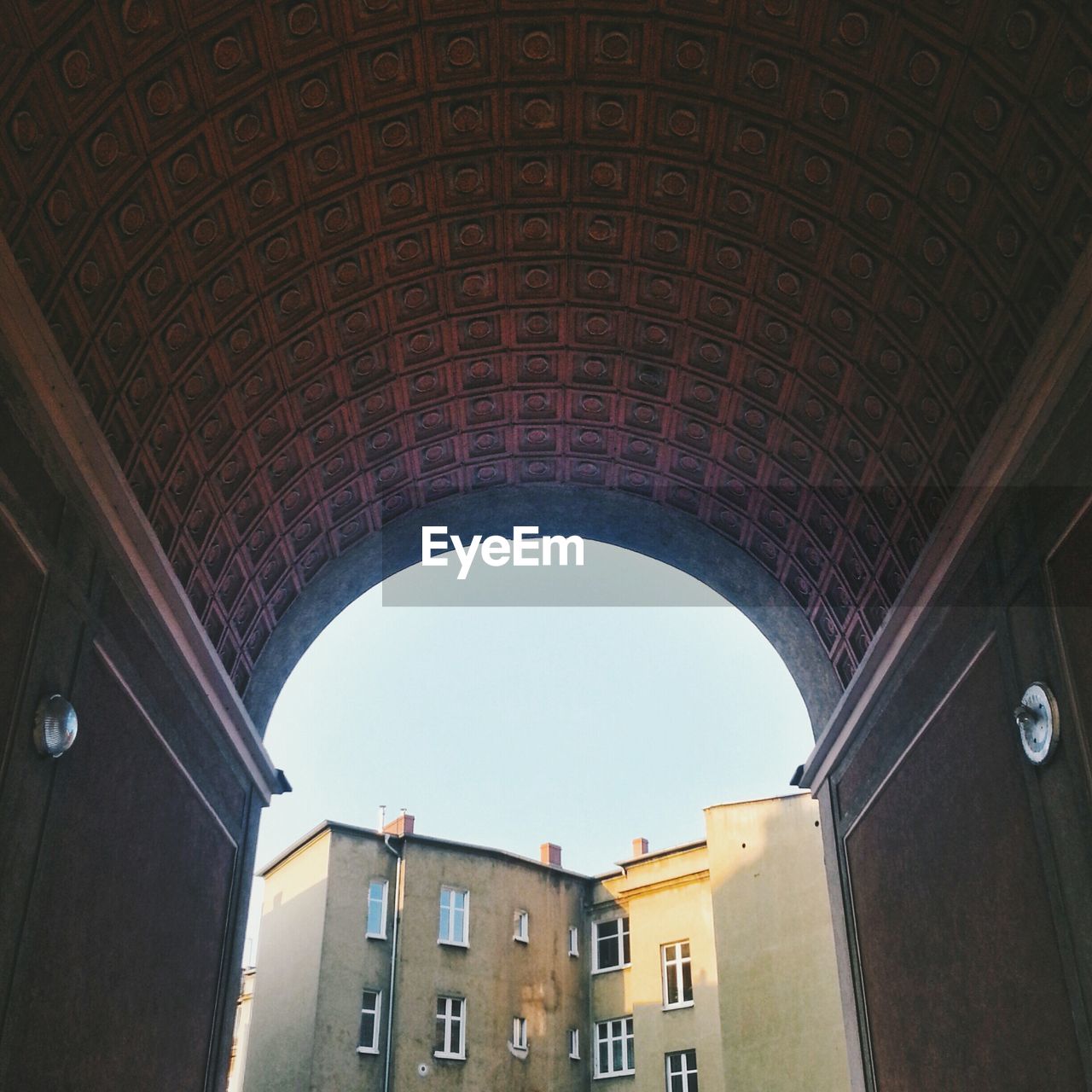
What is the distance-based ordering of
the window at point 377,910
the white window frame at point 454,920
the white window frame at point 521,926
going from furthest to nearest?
the white window frame at point 521,926
the white window frame at point 454,920
the window at point 377,910

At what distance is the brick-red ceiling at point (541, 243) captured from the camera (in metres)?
7.73

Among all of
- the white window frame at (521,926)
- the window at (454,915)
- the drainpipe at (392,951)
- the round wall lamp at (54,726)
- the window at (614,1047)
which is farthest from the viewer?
the white window frame at (521,926)

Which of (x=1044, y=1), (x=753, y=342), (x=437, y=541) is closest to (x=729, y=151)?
(x=753, y=342)

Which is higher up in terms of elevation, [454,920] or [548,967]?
[454,920]

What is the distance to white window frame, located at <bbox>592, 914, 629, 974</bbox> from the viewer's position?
1281 inches

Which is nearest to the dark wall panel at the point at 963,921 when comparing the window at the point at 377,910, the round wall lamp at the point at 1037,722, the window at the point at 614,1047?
the round wall lamp at the point at 1037,722

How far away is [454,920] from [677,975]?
20.2 ft

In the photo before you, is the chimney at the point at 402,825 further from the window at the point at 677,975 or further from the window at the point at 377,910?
the window at the point at 677,975

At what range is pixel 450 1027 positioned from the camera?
29625 mm

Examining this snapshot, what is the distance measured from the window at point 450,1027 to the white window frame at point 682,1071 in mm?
5239

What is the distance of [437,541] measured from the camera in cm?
1414

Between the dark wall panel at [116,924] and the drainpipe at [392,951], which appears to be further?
the drainpipe at [392,951]

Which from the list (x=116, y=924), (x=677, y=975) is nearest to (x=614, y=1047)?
(x=677, y=975)

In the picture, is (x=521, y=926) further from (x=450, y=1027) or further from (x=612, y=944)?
(x=450, y=1027)
